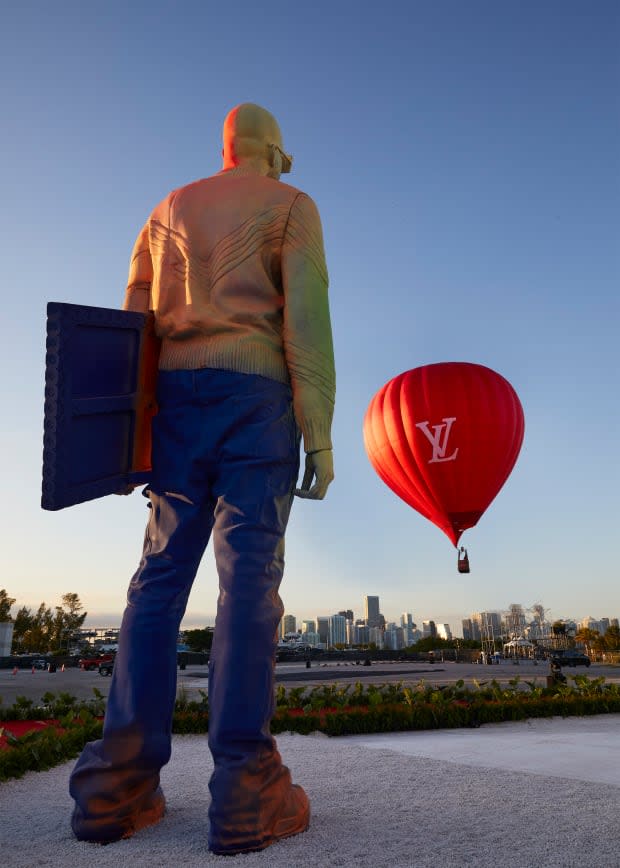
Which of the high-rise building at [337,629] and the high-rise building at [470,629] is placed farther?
the high-rise building at [337,629]

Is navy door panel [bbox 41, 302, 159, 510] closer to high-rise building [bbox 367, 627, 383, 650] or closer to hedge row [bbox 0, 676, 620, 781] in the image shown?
hedge row [bbox 0, 676, 620, 781]

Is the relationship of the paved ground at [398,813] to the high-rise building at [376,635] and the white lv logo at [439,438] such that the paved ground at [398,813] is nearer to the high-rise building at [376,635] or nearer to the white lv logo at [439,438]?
the white lv logo at [439,438]

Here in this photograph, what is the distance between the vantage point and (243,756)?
7.09 ft

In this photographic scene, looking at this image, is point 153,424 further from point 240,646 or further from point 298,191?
point 298,191

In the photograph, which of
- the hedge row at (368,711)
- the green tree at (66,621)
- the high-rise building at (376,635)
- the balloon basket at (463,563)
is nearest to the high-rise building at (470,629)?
the high-rise building at (376,635)

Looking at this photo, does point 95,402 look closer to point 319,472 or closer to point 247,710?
point 319,472

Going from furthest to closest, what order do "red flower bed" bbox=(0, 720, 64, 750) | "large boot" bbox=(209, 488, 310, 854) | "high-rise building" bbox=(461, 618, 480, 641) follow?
"high-rise building" bbox=(461, 618, 480, 641) < "red flower bed" bbox=(0, 720, 64, 750) < "large boot" bbox=(209, 488, 310, 854)

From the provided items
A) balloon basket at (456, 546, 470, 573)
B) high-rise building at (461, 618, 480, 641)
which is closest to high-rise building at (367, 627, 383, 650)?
high-rise building at (461, 618, 480, 641)

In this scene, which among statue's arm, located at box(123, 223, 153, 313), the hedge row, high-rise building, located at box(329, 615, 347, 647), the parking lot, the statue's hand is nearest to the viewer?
the statue's hand

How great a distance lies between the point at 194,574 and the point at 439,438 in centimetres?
1339

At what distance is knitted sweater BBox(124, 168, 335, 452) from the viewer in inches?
105

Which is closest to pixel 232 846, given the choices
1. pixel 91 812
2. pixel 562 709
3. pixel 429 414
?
pixel 91 812

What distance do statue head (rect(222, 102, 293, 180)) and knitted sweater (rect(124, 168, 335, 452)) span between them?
8.3 inches

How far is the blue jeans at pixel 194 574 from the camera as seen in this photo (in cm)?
222
